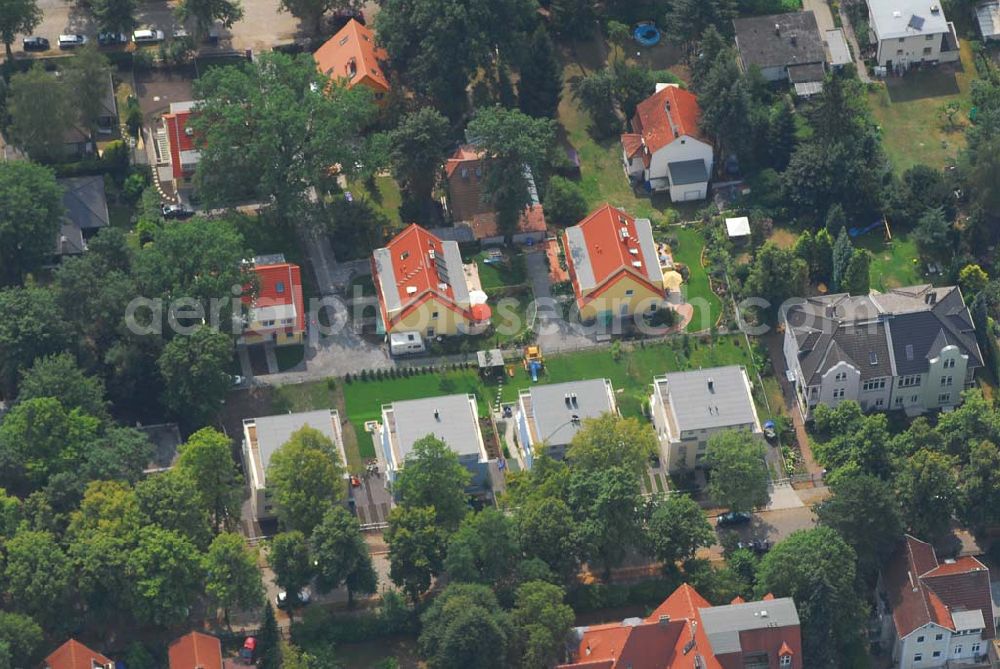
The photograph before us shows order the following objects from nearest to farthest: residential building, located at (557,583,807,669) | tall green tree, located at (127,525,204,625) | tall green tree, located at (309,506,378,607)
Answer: residential building, located at (557,583,807,669), tall green tree, located at (127,525,204,625), tall green tree, located at (309,506,378,607)

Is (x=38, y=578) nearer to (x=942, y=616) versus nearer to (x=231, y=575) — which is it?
(x=231, y=575)

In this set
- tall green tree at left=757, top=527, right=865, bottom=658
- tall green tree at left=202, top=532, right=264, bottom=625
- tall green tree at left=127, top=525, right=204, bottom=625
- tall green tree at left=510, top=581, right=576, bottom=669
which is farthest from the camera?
A: tall green tree at left=757, top=527, right=865, bottom=658

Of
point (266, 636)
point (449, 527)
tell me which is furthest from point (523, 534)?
point (266, 636)

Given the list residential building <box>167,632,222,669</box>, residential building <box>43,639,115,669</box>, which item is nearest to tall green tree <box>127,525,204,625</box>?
residential building <box>167,632,222,669</box>

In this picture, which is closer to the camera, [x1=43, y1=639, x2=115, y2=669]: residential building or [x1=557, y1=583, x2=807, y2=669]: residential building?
[x1=43, y1=639, x2=115, y2=669]: residential building

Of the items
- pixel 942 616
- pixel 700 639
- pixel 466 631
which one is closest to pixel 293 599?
pixel 466 631

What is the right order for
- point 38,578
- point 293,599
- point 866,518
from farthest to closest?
point 866,518 < point 293,599 < point 38,578

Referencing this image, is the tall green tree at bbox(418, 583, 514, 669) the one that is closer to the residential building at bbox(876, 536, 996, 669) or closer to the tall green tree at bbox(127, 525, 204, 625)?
the tall green tree at bbox(127, 525, 204, 625)
